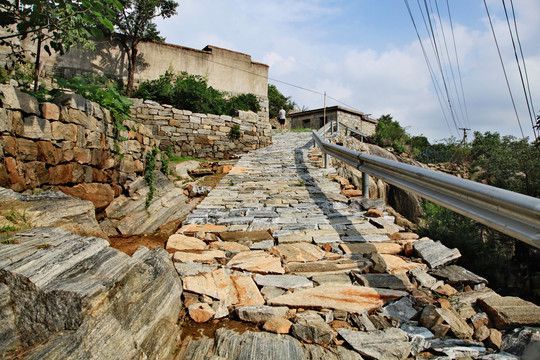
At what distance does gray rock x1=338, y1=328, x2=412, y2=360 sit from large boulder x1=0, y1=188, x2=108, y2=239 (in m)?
2.59

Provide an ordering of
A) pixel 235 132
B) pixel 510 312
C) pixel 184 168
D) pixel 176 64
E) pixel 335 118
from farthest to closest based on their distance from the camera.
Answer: pixel 335 118 → pixel 176 64 → pixel 235 132 → pixel 184 168 → pixel 510 312

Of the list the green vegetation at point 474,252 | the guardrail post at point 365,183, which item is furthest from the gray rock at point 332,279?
the green vegetation at point 474,252

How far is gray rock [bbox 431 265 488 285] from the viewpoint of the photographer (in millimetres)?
2469

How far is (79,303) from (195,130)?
10.2 m

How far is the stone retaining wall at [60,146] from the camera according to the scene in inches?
122

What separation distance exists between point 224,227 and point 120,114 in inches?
121

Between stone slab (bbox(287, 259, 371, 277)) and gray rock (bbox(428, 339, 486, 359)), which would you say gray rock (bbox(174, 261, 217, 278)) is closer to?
stone slab (bbox(287, 259, 371, 277))

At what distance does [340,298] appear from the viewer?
7.47 feet

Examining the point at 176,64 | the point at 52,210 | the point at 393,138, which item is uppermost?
the point at 176,64

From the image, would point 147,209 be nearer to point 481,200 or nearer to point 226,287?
point 226,287

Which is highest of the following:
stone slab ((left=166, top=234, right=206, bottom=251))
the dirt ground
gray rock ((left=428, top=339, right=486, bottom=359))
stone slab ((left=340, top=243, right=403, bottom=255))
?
stone slab ((left=340, top=243, right=403, bottom=255))

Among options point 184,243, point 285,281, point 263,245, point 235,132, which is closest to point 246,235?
point 263,245

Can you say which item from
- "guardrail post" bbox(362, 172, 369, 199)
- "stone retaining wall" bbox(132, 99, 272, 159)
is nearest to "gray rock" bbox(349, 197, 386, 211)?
"guardrail post" bbox(362, 172, 369, 199)

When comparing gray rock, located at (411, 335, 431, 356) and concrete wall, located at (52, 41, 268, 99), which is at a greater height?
concrete wall, located at (52, 41, 268, 99)
